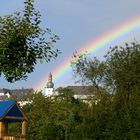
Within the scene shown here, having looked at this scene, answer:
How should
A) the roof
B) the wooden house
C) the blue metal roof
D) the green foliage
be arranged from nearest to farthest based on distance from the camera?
the wooden house
the roof
the blue metal roof
the green foliage

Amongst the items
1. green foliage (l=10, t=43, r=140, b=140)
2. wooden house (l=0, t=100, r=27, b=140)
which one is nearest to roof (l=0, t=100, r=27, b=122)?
wooden house (l=0, t=100, r=27, b=140)

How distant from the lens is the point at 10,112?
30.4 m

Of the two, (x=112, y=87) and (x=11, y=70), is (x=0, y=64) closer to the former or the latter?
(x=11, y=70)

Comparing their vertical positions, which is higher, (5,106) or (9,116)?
(5,106)

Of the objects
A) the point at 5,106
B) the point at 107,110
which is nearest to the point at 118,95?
the point at 107,110

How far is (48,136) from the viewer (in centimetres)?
4650

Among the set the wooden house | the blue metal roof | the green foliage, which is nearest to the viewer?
the wooden house

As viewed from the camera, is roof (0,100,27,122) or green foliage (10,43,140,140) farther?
green foliage (10,43,140,140)

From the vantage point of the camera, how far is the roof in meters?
29.6

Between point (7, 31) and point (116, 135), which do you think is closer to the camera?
point (7, 31)

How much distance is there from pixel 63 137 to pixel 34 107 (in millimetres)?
18025

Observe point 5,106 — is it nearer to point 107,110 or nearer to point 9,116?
point 9,116

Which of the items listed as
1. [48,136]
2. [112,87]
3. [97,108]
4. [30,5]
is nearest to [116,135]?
[97,108]

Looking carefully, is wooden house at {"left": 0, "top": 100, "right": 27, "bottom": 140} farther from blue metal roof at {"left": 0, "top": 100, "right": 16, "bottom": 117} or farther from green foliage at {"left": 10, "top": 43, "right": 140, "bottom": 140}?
green foliage at {"left": 10, "top": 43, "right": 140, "bottom": 140}
